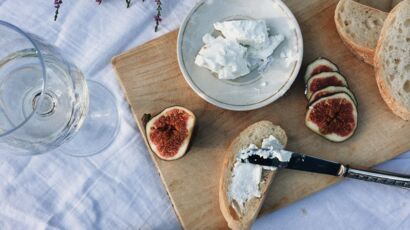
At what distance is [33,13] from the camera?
248 centimetres

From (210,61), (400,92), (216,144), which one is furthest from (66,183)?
(400,92)

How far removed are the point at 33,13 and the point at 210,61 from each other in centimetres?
83

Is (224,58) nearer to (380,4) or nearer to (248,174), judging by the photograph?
(248,174)

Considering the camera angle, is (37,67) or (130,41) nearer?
(37,67)

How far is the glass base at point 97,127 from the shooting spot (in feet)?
7.95

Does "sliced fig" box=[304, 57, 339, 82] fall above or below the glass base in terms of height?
above

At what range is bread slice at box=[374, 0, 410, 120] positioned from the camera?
2.27m

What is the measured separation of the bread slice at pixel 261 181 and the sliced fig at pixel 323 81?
0.70 feet

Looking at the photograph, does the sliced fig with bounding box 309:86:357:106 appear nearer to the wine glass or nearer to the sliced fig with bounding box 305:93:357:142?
the sliced fig with bounding box 305:93:357:142

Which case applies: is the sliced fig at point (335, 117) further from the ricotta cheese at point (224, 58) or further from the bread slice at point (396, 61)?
the ricotta cheese at point (224, 58)

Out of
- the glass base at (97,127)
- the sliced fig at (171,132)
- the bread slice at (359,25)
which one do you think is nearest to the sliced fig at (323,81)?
the bread slice at (359,25)

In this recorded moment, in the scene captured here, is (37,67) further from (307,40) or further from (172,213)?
(307,40)

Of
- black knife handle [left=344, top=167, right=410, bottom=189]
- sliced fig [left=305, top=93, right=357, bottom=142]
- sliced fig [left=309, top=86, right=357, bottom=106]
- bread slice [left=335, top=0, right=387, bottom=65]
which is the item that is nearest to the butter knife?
black knife handle [left=344, top=167, right=410, bottom=189]

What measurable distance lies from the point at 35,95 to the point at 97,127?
363mm
